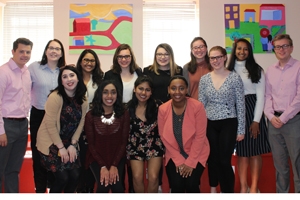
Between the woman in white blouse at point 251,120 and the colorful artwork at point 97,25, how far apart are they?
7.34ft

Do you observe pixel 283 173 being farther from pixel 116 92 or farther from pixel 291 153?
pixel 116 92

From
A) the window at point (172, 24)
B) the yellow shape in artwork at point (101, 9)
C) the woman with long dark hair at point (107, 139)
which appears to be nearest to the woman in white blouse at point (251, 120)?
the woman with long dark hair at point (107, 139)

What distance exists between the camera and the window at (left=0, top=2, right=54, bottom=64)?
17.0 feet

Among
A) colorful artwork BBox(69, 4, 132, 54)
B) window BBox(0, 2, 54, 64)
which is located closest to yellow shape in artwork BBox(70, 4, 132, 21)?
colorful artwork BBox(69, 4, 132, 54)

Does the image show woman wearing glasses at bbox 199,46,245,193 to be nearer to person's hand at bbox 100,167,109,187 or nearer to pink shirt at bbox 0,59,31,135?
person's hand at bbox 100,167,109,187

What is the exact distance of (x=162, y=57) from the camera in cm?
320

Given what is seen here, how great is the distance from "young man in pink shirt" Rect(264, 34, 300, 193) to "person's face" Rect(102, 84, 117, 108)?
4.65ft

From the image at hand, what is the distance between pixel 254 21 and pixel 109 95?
118 inches

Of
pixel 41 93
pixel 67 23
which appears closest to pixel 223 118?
pixel 41 93

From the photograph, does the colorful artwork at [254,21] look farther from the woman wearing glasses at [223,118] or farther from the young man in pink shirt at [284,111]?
the woman wearing glasses at [223,118]

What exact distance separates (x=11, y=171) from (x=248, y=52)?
2.37 meters

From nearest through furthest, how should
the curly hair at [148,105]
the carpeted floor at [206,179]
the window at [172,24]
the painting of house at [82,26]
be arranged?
the curly hair at [148,105]
the carpeted floor at [206,179]
the painting of house at [82,26]
the window at [172,24]

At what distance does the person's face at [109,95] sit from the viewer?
9.11 feet

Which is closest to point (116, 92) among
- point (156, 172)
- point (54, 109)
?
point (54, 109)
